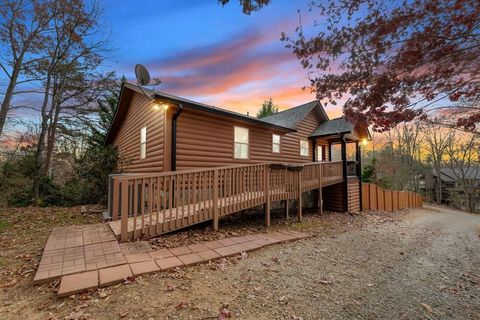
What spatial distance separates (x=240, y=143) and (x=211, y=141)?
158 centimetres

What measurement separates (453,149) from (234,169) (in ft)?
102

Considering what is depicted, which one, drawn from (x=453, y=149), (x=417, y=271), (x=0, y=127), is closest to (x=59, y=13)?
(x=0, y=127)

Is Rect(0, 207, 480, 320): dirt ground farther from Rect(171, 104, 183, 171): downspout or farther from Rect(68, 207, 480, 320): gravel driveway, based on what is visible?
Rect(171, 104, 183, 171): downspout

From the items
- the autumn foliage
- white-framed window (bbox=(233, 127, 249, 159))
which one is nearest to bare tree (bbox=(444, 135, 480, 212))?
white-framed window (bbox=(233, 127, 249, 159))

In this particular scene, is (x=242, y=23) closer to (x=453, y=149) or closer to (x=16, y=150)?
(x=16, y=150)

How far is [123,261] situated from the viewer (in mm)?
3775

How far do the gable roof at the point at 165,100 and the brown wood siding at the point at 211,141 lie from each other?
0.33 m

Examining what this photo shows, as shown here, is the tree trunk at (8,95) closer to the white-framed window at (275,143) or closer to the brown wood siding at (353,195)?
the white-framed window at (275,143)

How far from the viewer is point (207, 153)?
8672 millimetres

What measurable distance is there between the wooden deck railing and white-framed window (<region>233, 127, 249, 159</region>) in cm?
238

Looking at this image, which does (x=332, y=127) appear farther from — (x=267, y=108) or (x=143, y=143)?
(x=267, y=108)

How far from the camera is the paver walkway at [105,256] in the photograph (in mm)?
3227

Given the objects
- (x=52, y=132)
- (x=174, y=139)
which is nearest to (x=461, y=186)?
(x=174, y=139)

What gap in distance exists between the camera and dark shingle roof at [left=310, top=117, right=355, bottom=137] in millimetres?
12588
